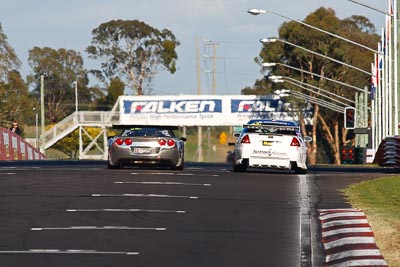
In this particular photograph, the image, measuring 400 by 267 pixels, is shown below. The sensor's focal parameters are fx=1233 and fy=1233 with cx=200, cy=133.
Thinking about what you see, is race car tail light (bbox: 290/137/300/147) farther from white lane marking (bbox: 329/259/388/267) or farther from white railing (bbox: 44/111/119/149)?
white railing (bbox: 44/111/119/149)

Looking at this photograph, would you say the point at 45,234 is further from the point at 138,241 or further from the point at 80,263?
the point at 80,263

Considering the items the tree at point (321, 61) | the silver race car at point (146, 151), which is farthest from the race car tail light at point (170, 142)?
the tree at point (321, 61)

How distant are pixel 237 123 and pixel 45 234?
80.6m

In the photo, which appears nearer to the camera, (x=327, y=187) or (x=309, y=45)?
(x=327, y=187)

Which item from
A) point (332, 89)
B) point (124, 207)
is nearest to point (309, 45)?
point (332, 89)

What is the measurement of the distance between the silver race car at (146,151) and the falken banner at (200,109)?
6414 cm

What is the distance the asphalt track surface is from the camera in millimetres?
13266

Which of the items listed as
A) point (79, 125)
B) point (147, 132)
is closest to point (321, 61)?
point (79, 125)

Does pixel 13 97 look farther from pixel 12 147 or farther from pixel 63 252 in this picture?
pixel 63 252

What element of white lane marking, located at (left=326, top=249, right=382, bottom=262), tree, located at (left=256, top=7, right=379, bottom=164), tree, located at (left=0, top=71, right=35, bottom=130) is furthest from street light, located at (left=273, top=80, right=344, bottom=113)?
white lane marking, located at (left=326, top=249, right=382, bottom=262)

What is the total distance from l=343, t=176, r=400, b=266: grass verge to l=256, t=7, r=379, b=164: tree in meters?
68.8

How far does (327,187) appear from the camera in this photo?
80.4 feet

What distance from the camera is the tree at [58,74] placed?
11594cm

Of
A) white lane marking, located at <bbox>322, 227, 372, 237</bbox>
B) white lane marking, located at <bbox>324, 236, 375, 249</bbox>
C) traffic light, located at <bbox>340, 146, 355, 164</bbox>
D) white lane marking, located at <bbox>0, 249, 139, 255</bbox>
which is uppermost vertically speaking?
traffic light, located at <bbox>340, 146, 355, 164</bbox>
